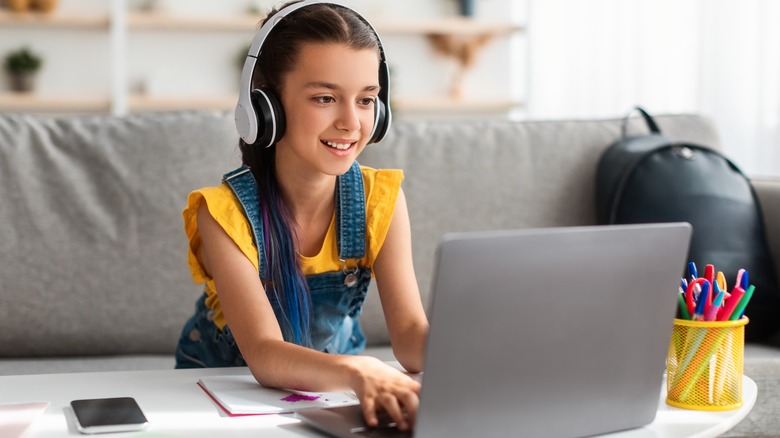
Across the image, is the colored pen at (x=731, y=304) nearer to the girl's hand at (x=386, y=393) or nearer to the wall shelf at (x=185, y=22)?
the girl's hand at (x=386, y=393)

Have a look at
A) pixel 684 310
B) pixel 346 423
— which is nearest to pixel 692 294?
pixel 684 310

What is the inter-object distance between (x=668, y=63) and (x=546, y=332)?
3386 mm

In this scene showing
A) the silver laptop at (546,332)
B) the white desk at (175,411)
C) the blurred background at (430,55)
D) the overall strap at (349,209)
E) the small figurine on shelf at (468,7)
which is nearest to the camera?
the silver laptop at (546,332)

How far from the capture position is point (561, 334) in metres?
0.72

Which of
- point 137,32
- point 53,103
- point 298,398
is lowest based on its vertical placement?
point 298,398

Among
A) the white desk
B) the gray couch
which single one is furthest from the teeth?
the gray couch

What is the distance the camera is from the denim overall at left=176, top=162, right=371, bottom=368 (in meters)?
1.21

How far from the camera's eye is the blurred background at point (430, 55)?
3.93 meters

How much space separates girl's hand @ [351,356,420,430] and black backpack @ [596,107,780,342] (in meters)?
1.12

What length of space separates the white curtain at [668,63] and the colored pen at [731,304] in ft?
6.86

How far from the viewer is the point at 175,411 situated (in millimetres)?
870

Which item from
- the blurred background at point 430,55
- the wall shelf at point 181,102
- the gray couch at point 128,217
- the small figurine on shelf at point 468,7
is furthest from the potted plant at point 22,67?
the gray couch at point 128,217

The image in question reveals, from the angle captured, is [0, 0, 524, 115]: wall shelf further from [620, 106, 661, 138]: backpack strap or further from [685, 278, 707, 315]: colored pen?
[685, 278, 707, 315]: colored pen

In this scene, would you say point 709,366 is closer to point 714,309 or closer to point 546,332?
point 714,309
